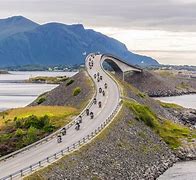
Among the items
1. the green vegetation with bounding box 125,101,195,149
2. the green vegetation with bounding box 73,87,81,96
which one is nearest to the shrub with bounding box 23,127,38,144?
the green vegetation with bounding box 125,101,195,149

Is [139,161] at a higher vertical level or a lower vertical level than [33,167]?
lower

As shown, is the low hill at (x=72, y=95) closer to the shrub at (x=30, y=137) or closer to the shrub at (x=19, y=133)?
the shrub at (x=19, y=133)

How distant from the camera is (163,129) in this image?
326 ft

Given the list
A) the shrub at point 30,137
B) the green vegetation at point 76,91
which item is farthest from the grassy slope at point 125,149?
the green vegetation at point 76,91

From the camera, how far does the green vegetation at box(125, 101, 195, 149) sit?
→ 9381 centimetres

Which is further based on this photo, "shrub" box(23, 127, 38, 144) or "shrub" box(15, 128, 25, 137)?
"shrub" box(15, 128, 25, 137)

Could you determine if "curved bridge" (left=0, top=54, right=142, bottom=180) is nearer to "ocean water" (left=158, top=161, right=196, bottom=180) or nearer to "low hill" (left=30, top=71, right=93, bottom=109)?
"low hill" (left=30, top=71, right=93, bottom=109)

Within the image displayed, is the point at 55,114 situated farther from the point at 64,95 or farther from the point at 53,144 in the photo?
the point at 64,95

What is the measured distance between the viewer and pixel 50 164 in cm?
5216

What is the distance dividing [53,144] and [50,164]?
13.6m

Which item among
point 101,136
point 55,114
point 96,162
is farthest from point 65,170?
point 55,114

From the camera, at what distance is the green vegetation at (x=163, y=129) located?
93.8 metres

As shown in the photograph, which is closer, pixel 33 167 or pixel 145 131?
pixel 33 167

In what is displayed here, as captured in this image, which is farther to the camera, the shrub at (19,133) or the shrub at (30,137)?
the shrub at (19,133)
